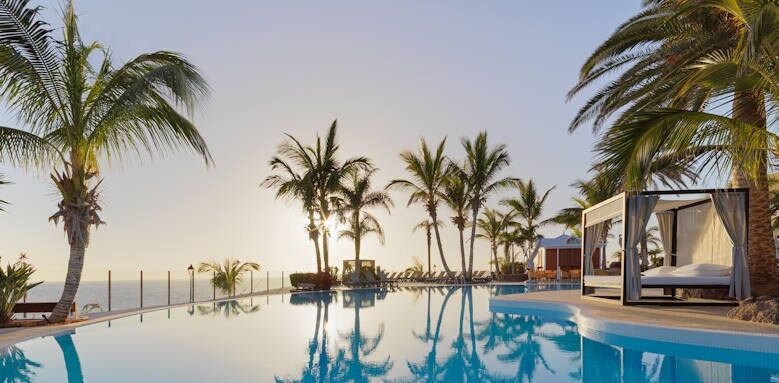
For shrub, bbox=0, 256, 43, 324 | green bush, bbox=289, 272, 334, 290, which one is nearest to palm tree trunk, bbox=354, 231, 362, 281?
green bush, bbox=289, 272, 334, 290

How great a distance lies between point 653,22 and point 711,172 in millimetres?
2916

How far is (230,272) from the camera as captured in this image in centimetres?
1941

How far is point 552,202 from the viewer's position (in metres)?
28.7

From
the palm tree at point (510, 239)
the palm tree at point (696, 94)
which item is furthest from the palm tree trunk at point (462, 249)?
the palm tree at point (696, 94)

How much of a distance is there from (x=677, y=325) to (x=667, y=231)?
22.7ft

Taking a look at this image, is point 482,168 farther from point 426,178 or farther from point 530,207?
point 530,207

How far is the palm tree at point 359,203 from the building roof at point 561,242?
8.24 metres

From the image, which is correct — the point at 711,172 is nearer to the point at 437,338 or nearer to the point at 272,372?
the point at 437,338

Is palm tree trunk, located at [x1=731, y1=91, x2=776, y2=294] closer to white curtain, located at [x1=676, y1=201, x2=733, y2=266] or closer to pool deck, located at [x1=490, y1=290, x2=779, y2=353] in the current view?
white curtain, located at [x1=676, y1=201, x2=733, y2=266]

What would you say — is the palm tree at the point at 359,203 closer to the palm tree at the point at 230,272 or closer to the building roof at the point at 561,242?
the palm tree at the point at 230,272

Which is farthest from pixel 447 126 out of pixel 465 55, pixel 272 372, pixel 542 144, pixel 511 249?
pixel 272 372

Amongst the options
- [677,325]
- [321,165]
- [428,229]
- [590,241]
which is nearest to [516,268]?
[428,229]

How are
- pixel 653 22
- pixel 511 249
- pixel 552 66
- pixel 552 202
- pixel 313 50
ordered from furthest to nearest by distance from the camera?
pixel 511 249 → pixel 552 202 → pixel 313 50 → pixel 552 66 → pixel 653 22

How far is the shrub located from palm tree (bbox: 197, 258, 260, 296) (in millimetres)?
9495
